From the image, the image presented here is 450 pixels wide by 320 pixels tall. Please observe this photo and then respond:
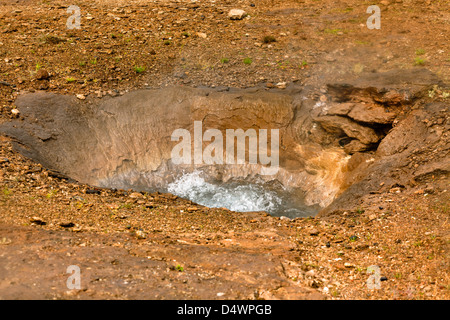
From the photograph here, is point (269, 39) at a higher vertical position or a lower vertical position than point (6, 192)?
higher

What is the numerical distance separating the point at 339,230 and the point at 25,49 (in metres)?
7.69

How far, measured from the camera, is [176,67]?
1067 centimetres

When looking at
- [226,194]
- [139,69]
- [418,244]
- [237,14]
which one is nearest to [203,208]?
[226,194]

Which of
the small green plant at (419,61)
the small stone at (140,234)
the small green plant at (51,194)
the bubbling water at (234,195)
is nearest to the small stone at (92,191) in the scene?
the small green plant at (51,194)

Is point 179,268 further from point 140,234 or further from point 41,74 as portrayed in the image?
point 41,74

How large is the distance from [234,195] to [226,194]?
0.52 ft

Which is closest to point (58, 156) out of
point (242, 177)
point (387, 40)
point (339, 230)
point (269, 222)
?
point (242, 177)

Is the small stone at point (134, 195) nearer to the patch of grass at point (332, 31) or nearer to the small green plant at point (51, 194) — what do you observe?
the small green plant at point (51, 194)

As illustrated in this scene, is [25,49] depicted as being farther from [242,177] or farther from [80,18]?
[242,177]

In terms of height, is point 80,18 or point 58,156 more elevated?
point 80,18

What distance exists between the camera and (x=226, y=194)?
969 cm

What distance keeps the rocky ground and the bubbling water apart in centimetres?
153

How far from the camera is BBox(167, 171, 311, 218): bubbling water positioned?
30.6 feet

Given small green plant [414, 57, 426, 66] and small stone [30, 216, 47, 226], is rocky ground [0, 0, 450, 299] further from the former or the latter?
small green plant [414, 57, 426, 66]
